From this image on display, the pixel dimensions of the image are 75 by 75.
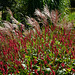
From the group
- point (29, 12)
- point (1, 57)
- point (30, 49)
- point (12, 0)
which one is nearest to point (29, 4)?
point (29, 12)

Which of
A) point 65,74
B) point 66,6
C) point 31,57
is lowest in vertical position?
point 65,74

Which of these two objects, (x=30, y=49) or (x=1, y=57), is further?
(x=30, y=49)

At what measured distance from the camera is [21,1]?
5746 millimetres

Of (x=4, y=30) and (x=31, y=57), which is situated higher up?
(x=4, y=30)

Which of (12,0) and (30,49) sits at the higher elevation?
(12,0)

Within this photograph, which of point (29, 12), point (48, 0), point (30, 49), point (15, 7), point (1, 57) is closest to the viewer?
point (1, 57)

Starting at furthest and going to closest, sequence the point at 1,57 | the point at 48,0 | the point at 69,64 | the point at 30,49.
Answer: the point at 48,0 < the point at 30,49 < the point at 69,64 < the point at 1,57

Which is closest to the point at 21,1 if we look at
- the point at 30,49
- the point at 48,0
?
the point at 48,0

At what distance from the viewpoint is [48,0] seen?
4.99 m

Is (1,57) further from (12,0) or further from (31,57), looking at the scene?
(12,0)

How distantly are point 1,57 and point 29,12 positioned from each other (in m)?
3.31

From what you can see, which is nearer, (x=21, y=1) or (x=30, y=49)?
(x=30, y=49)

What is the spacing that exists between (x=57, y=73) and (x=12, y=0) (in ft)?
14.9

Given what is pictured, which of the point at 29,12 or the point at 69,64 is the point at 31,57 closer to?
the point at 69,64
